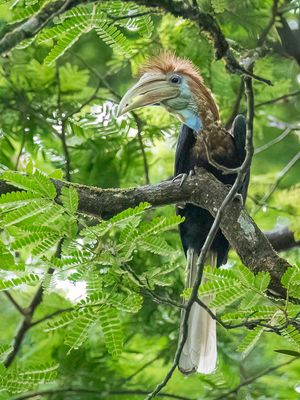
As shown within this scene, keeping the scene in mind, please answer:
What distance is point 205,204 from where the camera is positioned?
3.93 m

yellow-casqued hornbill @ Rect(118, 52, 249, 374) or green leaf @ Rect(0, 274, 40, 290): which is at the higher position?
yellow-casqued hornbill @ Rect(118, 52, 249, 374)

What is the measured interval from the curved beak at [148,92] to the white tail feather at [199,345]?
0.81 metres

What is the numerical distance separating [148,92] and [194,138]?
0.33 m

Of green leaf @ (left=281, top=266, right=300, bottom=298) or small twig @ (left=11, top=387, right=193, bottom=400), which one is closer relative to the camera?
green leaf @ (left=281, top=266, right=300, bottom=298)

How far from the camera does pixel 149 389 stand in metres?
5.16

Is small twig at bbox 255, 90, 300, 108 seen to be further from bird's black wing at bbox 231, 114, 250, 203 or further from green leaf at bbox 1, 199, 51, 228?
green leaf at bbox 1, 199, 51, 228

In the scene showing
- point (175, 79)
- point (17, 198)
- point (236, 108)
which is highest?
point (236, 108)

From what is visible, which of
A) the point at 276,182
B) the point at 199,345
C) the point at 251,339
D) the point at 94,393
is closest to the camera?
the point at 251,339

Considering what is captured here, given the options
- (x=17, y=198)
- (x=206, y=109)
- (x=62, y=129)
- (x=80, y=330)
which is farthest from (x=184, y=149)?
(x=17, y=198)

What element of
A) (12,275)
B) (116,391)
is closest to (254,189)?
(116,391)

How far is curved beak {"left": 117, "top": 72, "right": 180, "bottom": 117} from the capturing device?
454 cm

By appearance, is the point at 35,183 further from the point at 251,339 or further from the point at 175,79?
the point at 175,79

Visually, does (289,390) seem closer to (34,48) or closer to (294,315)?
(294,315)

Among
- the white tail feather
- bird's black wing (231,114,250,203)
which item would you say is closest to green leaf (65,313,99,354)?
the white tail feather
